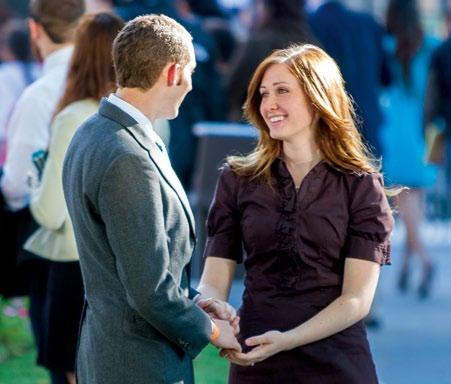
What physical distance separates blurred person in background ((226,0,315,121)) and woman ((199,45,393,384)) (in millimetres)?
3980

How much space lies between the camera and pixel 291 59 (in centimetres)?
458

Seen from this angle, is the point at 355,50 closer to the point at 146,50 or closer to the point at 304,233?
the point at 304,233

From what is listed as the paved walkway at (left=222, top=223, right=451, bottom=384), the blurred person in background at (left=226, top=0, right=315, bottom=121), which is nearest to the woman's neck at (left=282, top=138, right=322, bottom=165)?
the paved walkway at (left=222, top=223, right=451, bottom=384)

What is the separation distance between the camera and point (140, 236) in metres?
3.94

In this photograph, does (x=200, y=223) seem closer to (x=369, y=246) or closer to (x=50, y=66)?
(x=50, y=66)

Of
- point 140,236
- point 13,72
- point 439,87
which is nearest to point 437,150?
point 439,87

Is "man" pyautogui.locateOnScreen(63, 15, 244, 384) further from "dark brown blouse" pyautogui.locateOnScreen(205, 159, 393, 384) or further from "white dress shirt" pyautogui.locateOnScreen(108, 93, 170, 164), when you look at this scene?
"dark brown blouse" pyautogui.locateOnScreen(205, 159, 393, 384)

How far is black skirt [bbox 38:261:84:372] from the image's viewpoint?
19.2 ft

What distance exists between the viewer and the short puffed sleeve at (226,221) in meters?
4.66

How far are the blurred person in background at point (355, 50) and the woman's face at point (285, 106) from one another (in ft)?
14.3

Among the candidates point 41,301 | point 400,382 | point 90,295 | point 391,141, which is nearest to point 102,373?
point 90,295

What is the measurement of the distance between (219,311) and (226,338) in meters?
0.11

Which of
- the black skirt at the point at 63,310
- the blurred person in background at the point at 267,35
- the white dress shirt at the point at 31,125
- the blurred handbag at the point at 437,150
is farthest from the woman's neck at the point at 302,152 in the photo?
the blurred handbag at the point at 437,150

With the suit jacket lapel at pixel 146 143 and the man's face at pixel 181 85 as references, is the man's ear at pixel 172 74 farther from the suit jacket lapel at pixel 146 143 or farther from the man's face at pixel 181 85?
the suit jacket lapel at pixel 146 143
